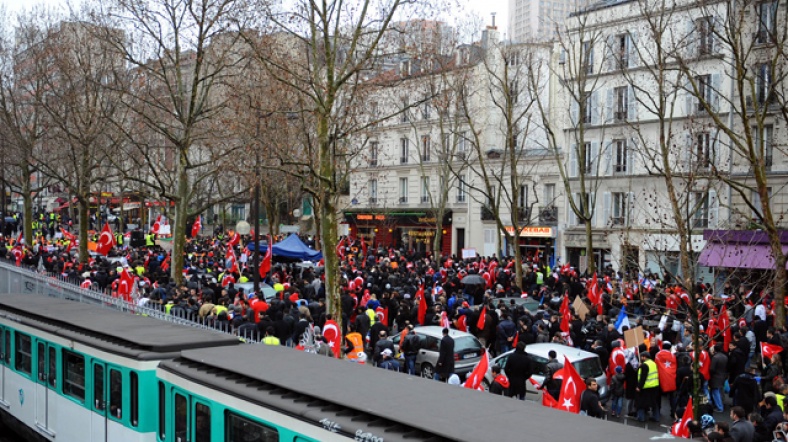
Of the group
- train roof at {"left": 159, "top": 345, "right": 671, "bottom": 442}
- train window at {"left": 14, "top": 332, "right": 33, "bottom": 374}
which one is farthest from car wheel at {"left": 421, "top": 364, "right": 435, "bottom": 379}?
train roof at {"left": 159, "top": 345, "right": 671, "bottom": 442}

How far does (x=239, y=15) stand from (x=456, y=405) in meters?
18.3

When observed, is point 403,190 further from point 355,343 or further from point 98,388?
point 98,388

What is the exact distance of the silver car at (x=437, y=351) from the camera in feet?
52.1

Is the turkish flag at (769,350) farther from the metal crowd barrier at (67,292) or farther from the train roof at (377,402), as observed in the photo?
the metal crowd barrier at (67,292)

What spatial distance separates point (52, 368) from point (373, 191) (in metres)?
42.6

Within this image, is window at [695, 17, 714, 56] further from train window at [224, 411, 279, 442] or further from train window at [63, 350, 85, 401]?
train window at [63, 350, 85, 401]

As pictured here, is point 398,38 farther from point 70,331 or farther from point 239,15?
point 70,331

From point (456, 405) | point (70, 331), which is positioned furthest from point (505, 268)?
point (456, 405)

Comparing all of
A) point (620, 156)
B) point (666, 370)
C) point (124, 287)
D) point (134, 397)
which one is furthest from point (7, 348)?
point (620, 156)

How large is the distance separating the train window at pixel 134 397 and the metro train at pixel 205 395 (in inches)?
0.9

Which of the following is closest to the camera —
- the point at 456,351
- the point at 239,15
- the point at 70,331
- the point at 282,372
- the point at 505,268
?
the point at 282,372

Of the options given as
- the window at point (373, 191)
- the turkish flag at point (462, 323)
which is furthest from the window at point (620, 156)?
the turkish flag at point (462, 323)

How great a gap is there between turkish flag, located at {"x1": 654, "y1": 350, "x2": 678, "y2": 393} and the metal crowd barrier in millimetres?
7793

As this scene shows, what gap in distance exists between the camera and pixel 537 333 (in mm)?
16688
